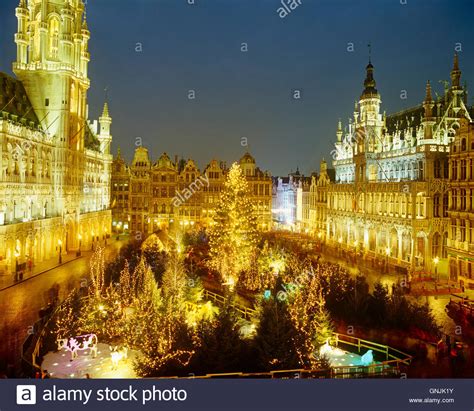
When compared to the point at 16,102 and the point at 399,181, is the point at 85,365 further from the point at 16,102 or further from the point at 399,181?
the point at 399,181

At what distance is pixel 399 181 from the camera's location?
45.8m

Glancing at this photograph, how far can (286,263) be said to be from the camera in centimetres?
3312

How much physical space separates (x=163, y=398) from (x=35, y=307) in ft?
53.8

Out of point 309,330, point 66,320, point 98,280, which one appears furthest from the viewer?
point 98,280

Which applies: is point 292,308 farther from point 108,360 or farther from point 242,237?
point 242,237

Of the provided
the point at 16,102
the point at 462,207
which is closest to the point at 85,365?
the point at 462,207

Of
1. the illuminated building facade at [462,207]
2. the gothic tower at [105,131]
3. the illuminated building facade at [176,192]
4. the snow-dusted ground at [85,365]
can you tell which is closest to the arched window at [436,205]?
the illuminated building facade at [462,207]

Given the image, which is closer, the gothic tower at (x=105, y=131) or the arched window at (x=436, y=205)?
the arched window at (x=436, y=205)

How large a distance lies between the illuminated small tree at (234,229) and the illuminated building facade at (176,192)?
112ft

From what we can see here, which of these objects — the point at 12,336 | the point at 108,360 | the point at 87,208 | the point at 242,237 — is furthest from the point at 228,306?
the point at 87,208

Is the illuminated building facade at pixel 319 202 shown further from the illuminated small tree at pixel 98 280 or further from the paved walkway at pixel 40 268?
the illuminated small tree at pixel 98 280

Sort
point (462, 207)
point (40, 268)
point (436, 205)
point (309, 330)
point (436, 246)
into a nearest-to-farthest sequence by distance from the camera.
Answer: point (309, 330) < point (462, 207) < point (40, 268) < point (436, 246) < point (436, 205)

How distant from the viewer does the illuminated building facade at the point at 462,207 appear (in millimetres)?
31531

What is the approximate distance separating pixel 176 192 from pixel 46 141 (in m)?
26.4
